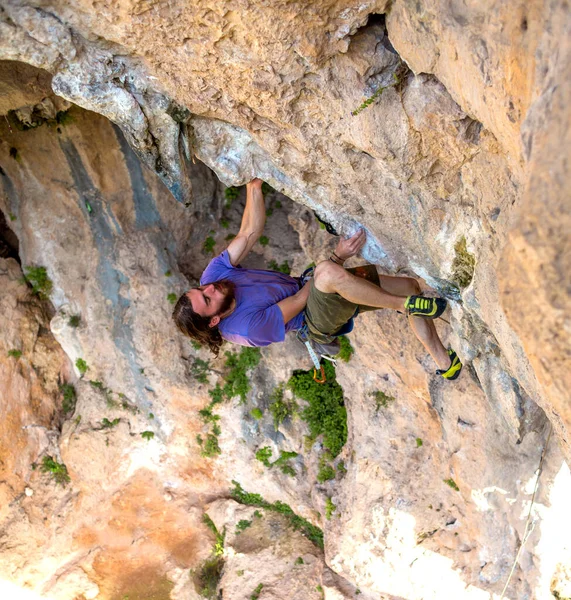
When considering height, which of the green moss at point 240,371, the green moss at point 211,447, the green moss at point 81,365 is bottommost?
the green moss at point 211,447

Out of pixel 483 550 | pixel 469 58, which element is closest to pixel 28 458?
pixel 483 550

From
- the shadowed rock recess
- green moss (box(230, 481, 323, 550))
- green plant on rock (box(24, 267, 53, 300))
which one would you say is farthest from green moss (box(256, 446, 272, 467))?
green plant on rock (box(24, 267, 53, 300))

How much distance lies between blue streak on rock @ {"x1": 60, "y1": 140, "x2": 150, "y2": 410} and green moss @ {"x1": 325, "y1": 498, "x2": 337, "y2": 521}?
270cm

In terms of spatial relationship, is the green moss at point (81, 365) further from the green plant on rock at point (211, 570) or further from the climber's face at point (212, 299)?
the climber's face at point (212, 299)

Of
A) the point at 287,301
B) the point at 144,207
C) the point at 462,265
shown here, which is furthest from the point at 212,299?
the point at 144,207

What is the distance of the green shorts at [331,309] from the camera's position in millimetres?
Result: 4523

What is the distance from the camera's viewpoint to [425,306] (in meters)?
4.30

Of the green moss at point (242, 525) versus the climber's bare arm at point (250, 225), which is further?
the green moss at point (242, 525)

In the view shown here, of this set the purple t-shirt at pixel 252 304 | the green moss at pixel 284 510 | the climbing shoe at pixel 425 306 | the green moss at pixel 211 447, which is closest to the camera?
the climbing shoe at pixel 425 306

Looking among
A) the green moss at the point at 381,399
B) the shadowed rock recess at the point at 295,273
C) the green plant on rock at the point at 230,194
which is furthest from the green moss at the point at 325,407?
the green plant on rock at the point at 230,194

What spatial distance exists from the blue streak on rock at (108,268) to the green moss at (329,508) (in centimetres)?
270

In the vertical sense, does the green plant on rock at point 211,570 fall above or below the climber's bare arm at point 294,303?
below

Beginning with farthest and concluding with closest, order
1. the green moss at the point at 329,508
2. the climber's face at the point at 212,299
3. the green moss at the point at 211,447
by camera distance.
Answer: the green moss at the point at 211,447
the green moss at the point at 329,508
the climber's face at the point at 212,299

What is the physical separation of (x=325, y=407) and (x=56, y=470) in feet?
11.8
